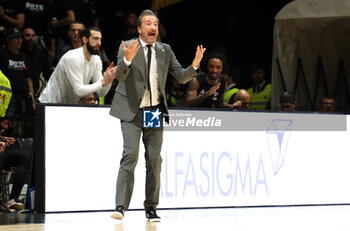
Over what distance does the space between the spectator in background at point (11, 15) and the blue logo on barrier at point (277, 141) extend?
495 cm

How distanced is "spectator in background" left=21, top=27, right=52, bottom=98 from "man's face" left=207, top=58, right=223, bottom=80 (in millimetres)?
3180

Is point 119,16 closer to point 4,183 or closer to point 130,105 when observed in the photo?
point 4,183

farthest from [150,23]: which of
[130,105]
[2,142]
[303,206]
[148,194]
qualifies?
[303,206]

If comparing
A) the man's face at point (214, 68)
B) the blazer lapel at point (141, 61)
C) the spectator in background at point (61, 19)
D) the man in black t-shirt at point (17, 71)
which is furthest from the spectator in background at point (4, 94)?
the blazer lapel at point (141, 61)

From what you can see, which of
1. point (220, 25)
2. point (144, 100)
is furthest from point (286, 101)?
point (220, 25)

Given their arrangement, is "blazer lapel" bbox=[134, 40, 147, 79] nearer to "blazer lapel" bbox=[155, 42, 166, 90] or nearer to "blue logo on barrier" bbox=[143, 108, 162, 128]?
"blazer lapel" bbox=[155, 42, 166, 90]

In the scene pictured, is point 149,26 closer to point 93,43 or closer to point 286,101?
point 93,43

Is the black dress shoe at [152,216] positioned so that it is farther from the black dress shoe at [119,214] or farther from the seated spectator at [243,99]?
the seated spectator at [243,99]

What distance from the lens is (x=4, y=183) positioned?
862 centimetres

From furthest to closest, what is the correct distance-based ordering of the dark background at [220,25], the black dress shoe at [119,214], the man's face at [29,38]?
the dark background at [220,25], the man's face at [29,38], the black dress shoe at [119,214]

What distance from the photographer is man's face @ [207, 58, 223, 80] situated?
9227mm

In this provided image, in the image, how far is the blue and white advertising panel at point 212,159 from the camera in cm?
795

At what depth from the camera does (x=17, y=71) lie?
35.3 feet

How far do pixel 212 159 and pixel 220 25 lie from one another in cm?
719
